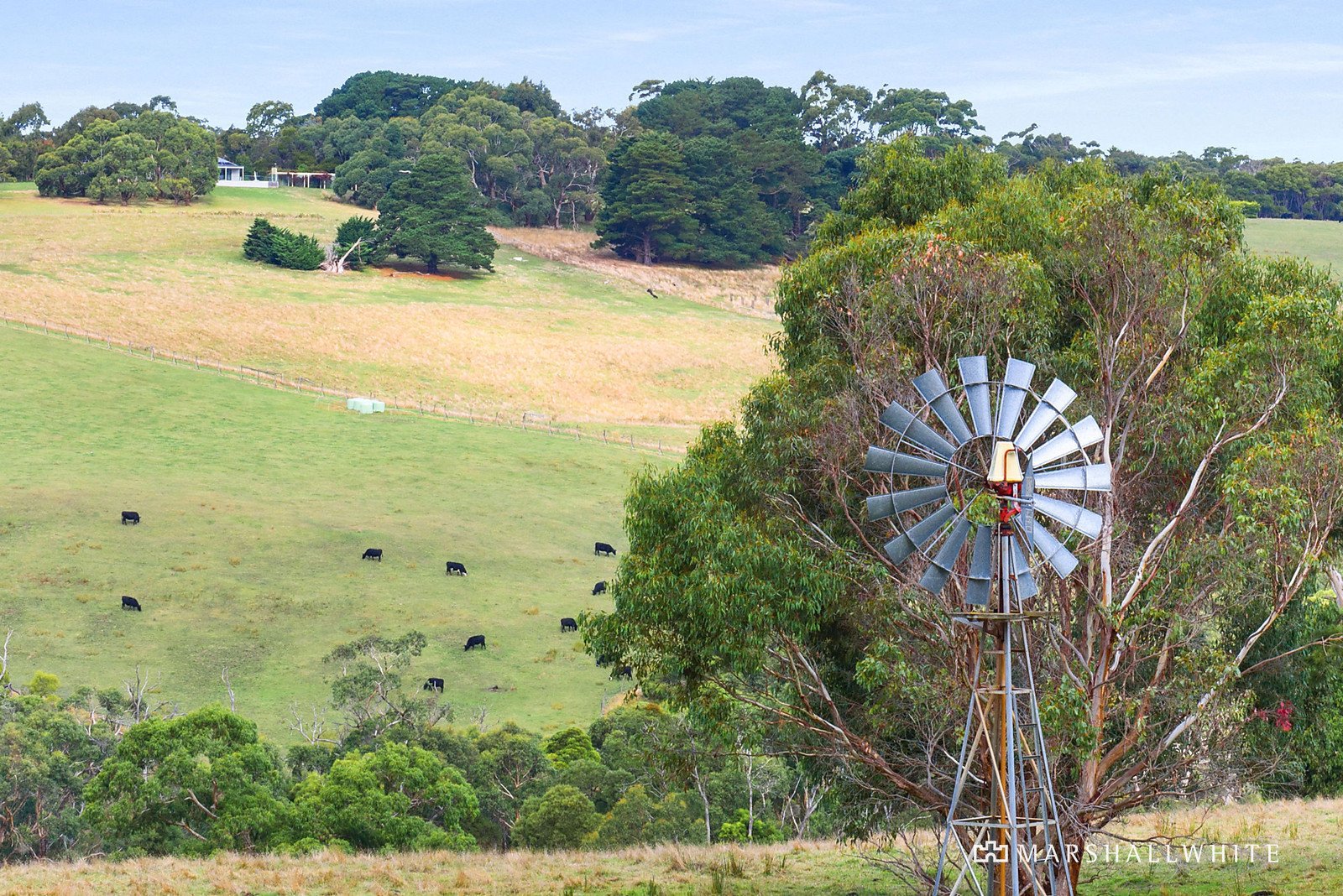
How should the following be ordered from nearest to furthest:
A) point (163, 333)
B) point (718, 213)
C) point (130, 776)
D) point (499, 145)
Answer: point (130, 776)
point (163, 333)
point (718, 213)
point (499, 145)

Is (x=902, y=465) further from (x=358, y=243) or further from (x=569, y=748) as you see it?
(x=358, y=243)

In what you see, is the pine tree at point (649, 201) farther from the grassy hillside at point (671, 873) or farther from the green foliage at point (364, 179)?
the grassy hillside at point (671, 873)

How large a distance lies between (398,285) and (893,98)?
8599cm

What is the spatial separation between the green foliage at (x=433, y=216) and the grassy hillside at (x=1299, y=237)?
67.3 metres

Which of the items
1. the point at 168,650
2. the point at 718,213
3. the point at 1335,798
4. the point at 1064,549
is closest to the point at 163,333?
the point at 168,650

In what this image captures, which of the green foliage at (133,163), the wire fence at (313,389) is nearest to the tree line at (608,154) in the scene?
the green foliage at (133,163)

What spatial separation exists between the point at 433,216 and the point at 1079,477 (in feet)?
330

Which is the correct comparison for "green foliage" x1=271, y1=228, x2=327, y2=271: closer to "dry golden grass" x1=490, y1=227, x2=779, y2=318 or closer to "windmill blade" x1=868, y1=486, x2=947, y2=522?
"dry golden grass" x1=490, y1=227, x2=779, y2=318

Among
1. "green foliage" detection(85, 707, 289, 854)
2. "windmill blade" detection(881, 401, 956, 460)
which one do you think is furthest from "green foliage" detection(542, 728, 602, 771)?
"windmill blade" detection(881, 401, 956, 460)

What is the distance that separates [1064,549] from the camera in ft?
48.3

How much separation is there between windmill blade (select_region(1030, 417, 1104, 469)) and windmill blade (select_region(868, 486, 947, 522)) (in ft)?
3.49

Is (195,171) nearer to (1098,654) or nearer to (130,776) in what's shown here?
(130,776)

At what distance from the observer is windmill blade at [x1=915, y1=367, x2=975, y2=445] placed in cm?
1513

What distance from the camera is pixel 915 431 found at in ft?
51.2
